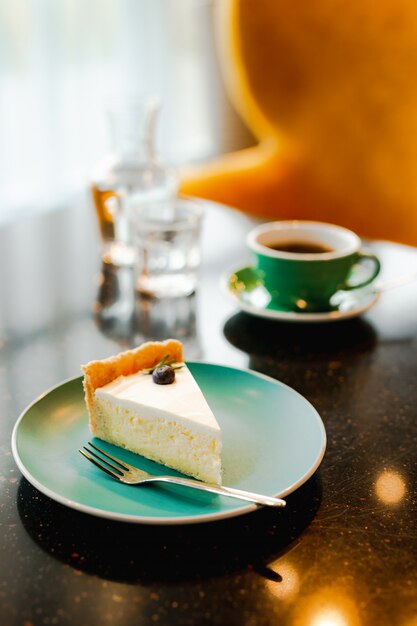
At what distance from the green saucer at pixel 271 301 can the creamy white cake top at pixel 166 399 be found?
31cm

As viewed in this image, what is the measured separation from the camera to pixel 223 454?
0.78 metres

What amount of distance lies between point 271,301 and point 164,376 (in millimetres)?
418

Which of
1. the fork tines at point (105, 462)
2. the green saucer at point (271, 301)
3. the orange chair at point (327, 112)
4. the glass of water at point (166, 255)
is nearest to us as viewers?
the fork tines at point (105, 462)

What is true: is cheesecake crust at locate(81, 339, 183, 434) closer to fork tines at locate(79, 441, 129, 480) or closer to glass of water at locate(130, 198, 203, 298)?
fork tines at locate(79, 441, 129, 480)

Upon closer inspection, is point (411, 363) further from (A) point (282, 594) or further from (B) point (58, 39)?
(B) point (58, 39)

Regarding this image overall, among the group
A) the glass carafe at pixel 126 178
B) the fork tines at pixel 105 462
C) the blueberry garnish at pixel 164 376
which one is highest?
the glass carafe at pixel 126 178

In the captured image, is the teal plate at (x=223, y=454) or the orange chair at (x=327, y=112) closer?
the teal plate at (x=223, y=454)

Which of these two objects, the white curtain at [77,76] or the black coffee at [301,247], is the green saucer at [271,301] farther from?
the white curtain at [77,76]

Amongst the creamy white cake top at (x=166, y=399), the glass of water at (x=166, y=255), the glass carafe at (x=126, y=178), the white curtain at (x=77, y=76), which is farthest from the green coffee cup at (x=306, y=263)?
the white curtain at (x=77, y=76)

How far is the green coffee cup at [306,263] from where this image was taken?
1132 millimetres

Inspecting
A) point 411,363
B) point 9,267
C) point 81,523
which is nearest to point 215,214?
point 9,267

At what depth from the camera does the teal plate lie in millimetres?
683

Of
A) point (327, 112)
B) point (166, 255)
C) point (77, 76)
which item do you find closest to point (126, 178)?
point (166, 255)

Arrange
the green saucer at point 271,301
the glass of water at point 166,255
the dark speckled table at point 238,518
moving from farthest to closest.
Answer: the glass of water at point 166,255 < the green saucer at point 271,301 < the dark speckled table at point 238,518
